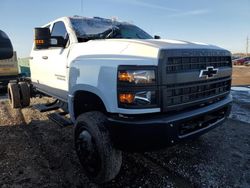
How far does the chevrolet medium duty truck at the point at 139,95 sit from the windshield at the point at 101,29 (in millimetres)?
392

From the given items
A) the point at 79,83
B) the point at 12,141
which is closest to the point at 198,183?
the point at 79,83

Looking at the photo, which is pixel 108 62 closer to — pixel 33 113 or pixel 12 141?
pixel 12 141

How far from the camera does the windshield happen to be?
3.99 m

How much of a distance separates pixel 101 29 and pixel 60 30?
2.82 ft

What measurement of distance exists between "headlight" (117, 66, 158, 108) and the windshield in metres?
1.71

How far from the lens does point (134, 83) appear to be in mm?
2455

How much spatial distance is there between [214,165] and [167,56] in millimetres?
1885

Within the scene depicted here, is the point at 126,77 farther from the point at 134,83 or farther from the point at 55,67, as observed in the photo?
the point at 55,67

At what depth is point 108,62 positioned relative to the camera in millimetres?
2648

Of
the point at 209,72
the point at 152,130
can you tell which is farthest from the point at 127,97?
the point at 209,72

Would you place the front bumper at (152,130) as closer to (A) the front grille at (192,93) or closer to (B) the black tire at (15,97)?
(A) the front grille at (192,93)

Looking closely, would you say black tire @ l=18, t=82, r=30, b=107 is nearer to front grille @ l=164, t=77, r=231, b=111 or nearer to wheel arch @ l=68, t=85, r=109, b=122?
wheel arch @ l=68, t=85, r=109, b=122

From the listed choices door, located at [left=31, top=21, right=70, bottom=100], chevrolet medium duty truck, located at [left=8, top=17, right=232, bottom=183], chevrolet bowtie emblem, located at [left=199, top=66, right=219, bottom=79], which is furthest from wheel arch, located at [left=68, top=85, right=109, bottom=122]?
chevrolet bowtie emblem, located at [left=199, top=66, right=219, bottom=79]

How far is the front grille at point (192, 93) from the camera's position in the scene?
259 cm
